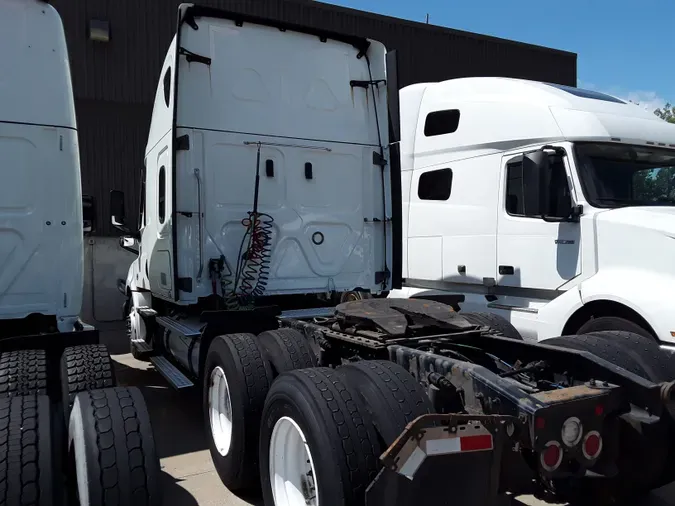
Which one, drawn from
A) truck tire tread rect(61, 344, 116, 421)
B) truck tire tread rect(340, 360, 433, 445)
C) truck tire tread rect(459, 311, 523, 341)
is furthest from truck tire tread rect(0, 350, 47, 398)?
truck tire tread rect(459, 311, 523, 341)

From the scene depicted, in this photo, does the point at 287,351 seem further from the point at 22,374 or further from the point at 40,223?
the point at 40,223

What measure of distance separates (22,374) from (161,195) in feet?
9.47

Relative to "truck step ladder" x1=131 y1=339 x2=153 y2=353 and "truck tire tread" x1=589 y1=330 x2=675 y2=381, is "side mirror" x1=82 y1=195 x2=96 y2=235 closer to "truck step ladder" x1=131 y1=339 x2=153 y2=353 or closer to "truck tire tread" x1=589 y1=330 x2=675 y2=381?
"truck step ladder" x1=131 y1=339 x2=153 y2=353

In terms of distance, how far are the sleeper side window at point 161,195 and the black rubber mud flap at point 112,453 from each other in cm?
299

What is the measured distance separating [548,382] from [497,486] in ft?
3.03

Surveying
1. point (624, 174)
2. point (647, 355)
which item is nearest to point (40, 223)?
point (647, 355)

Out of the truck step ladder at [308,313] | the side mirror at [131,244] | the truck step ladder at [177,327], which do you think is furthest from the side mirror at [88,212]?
the side mirror at [131,244]

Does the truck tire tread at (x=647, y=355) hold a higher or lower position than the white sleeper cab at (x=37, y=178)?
lower

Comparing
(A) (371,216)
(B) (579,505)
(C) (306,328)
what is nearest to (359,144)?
(A) (371,216)

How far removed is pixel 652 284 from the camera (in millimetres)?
4805

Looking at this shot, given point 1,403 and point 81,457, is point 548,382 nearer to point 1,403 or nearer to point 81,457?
point 81,457

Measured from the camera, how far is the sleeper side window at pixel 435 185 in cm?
698

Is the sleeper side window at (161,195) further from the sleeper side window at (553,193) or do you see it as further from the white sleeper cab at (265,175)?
the sleeper side window at (553,193)

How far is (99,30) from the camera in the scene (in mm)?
11922
